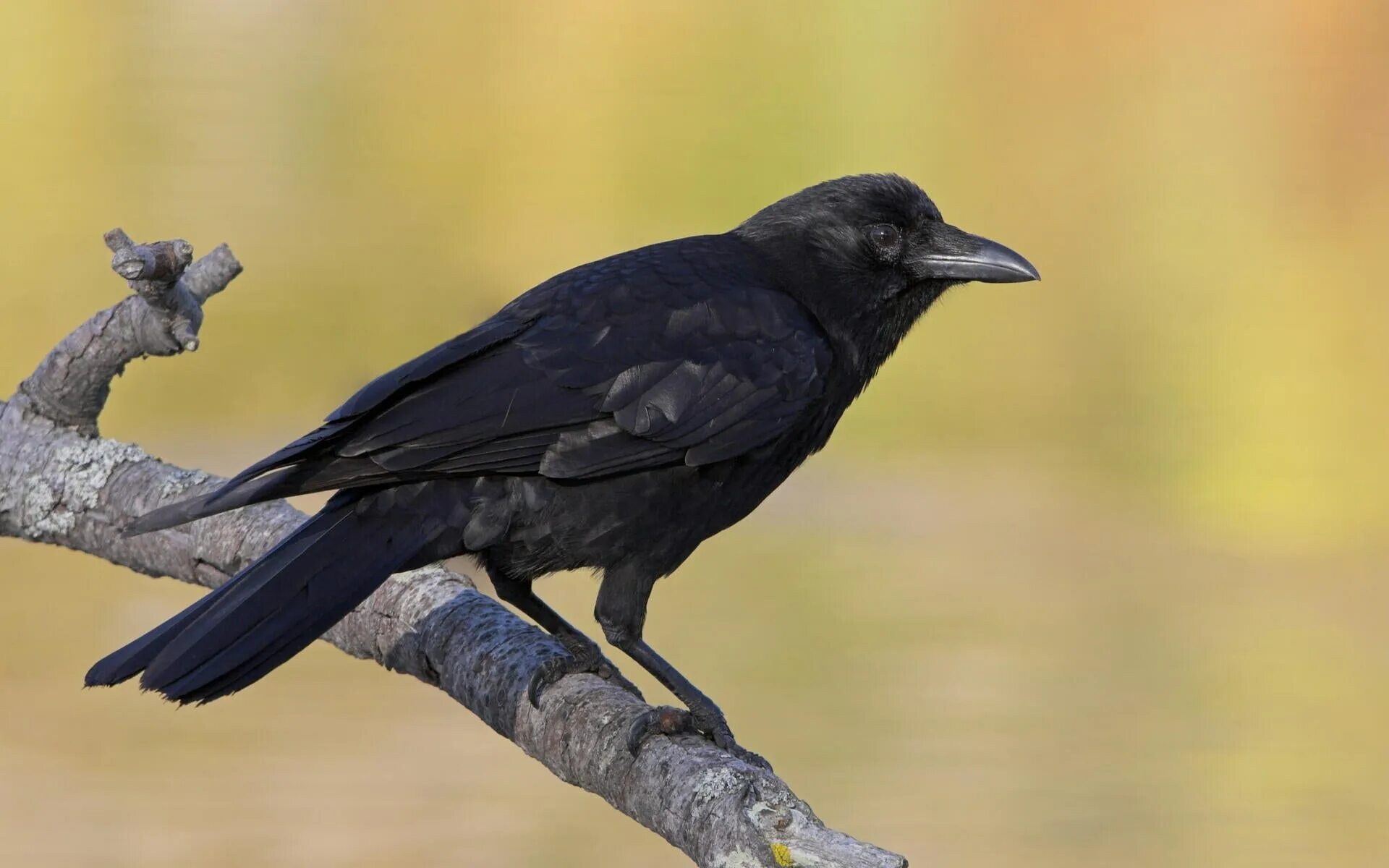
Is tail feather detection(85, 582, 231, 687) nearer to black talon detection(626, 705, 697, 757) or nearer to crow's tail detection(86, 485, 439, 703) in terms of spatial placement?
crow's tail detection(86, 485, 439, 703)

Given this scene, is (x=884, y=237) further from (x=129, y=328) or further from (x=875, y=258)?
(x=129, y=328)

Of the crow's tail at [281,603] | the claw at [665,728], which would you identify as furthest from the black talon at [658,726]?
the crow's tail at [281,603]

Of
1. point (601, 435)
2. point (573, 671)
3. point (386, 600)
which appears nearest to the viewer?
point (601, 435)

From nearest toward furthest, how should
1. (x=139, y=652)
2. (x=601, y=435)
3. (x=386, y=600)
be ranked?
(x=139, y=652) < (x=601, y=435) < (x=386, y=600)

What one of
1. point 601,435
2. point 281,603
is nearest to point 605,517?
point 601,435

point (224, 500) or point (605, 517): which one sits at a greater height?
point (605, 517)

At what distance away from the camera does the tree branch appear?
2213 mm

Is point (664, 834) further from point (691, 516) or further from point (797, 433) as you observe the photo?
point (797, 433)

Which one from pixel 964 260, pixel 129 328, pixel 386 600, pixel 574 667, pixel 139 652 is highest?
pixel 964 260

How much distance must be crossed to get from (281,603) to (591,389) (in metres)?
0.70

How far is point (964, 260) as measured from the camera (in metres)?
3.29

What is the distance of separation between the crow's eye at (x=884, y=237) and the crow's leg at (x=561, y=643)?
3.42 feet

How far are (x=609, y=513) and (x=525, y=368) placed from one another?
0.31 metres

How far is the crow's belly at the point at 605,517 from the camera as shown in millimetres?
2799
